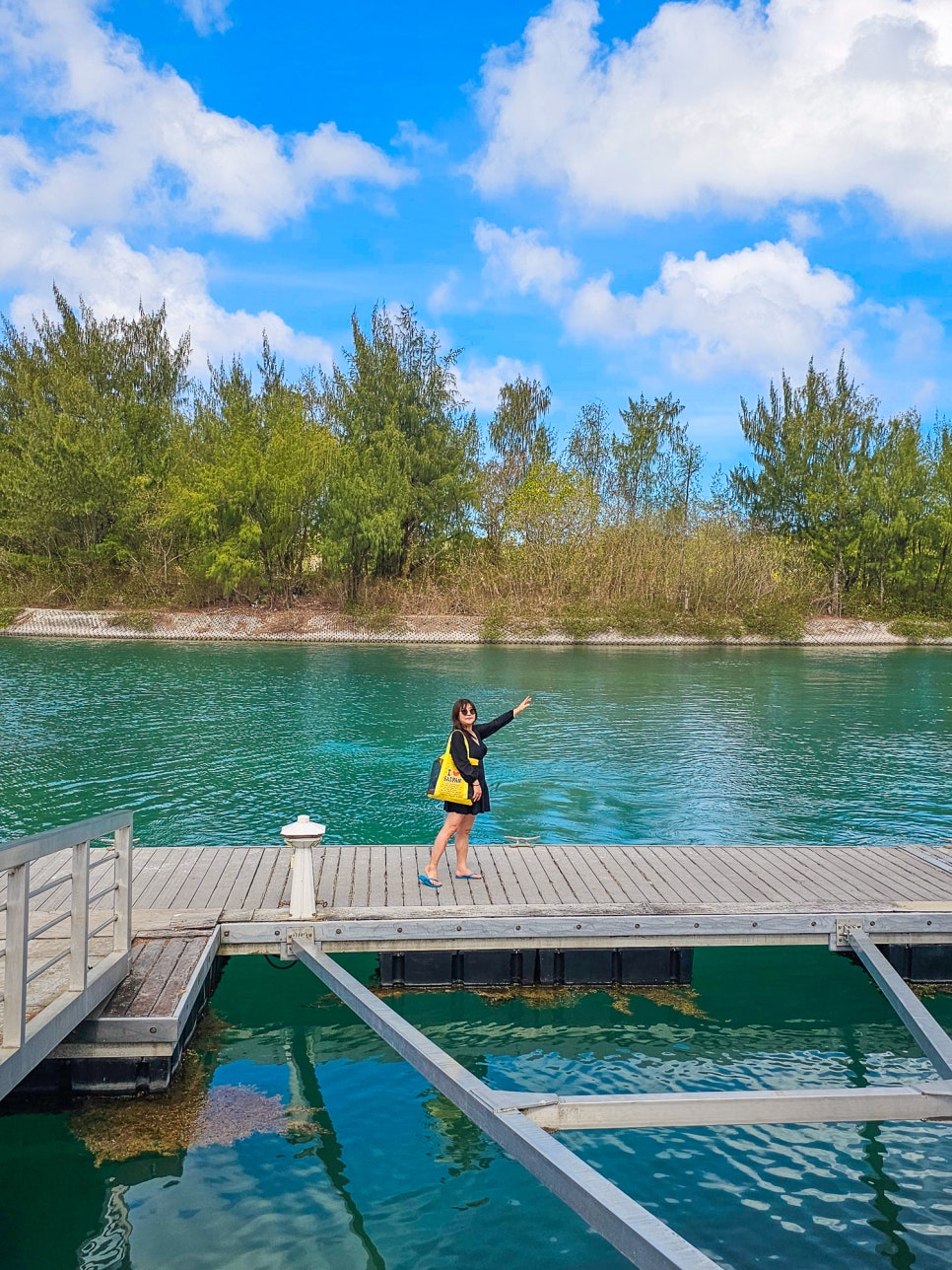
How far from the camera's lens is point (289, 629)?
3912 cm

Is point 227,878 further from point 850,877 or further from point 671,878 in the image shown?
point 850,877

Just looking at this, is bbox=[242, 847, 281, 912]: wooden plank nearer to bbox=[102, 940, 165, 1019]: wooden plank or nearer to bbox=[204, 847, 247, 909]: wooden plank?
bbox=[204, 847, 247, 909]: wooden plank

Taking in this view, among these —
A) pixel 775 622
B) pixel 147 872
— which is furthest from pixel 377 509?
pixel 147 872

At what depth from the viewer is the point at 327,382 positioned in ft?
157

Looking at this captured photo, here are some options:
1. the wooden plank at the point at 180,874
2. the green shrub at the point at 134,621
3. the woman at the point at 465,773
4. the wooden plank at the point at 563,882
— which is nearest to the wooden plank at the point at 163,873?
the wooden plank at the point at 180,874

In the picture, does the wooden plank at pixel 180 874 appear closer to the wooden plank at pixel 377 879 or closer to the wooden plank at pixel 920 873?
the wooden plank at pixel 377 879

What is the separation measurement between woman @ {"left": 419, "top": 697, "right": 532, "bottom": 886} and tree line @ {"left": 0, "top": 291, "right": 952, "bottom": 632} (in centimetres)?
3074

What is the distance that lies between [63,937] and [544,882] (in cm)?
346

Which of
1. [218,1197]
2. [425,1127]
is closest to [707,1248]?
[425,1127]

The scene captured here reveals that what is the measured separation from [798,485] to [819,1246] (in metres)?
49.4

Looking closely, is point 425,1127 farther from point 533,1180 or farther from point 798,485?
point 798,485

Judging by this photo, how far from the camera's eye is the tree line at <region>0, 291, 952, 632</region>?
4038 centimetres

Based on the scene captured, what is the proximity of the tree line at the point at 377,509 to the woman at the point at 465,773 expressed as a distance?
1210 inches

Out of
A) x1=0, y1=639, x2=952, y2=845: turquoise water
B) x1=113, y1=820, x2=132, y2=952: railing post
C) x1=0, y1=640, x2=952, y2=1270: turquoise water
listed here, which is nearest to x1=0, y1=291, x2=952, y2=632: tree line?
x1=0, y1=639, x2=952, y2=845: turquoise water
